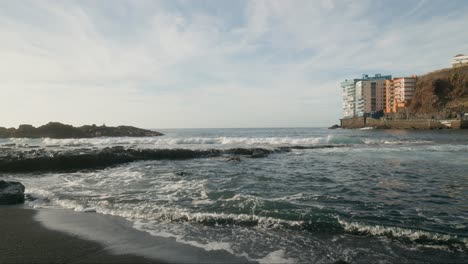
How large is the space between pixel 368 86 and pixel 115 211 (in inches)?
6237

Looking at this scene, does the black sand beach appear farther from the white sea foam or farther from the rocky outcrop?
the rocky outcrop

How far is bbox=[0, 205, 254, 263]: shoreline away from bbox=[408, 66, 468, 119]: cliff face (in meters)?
118

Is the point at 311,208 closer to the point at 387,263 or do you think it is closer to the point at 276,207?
the point at 276,207

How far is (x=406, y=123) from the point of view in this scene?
3878 inches

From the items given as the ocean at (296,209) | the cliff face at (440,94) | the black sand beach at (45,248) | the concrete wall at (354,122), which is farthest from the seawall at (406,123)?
the black sand beach at (45,248)

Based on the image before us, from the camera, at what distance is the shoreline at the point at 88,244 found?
5.38m

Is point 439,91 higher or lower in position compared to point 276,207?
higher

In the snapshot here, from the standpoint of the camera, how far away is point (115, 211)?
8852 mm

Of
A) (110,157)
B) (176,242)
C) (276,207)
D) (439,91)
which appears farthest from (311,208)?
(439,91)

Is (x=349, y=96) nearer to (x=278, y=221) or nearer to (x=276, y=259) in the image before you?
(x=278, y=221)

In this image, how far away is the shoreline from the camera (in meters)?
5.38

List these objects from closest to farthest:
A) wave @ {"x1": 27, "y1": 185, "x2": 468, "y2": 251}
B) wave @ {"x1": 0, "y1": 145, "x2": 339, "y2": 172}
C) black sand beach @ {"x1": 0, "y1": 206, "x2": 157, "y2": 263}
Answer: black sand beach @ {"x1": 0, "y1": 206, "x2": 157, "y2": 263}, wave @ {"x1": 27, "y1": 185, "x2": 468, "y2": 251}, wave @ {"x1": 0, "y1": 145, "x2": 339, "y2": 172}

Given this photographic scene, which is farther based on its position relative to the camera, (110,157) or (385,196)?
(110,157)

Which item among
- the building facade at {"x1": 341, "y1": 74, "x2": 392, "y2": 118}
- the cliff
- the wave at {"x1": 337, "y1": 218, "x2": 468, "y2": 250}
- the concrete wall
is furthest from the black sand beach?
the building facade at {"x1": 341, "y1": 74, "x2": 392, "y2": 118}
